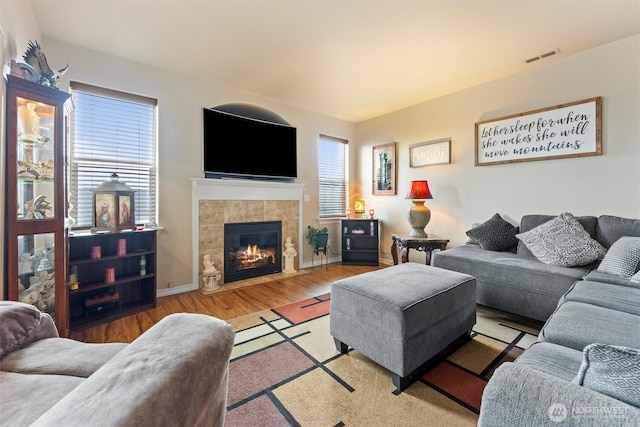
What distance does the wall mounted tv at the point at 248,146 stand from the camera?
10.9 ft

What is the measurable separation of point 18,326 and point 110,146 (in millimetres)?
2309

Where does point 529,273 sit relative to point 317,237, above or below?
below

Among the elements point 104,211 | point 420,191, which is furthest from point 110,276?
point 420,191

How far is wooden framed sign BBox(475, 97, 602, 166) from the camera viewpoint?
266cm

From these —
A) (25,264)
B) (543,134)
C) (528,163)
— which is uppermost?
(543,134)

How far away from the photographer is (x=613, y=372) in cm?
65

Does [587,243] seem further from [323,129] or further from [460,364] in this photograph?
[323,129]

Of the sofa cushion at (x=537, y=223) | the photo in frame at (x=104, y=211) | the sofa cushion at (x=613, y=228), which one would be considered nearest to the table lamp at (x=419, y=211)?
the sofa cushion at (x=537, y=223)

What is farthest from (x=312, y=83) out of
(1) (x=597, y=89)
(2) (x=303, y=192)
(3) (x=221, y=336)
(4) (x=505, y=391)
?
(4) (x=505, y=391)

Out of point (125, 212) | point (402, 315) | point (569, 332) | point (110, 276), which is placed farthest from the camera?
point (125, 212)

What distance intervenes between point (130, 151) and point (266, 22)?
1951mm

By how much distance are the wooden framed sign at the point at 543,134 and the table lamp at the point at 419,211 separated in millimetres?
722

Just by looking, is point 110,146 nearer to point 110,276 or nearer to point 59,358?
point 110,276

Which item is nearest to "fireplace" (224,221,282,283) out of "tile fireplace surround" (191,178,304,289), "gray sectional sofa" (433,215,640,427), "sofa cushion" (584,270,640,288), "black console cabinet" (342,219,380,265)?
"tile fireplace surround" (191,178,304,289)
